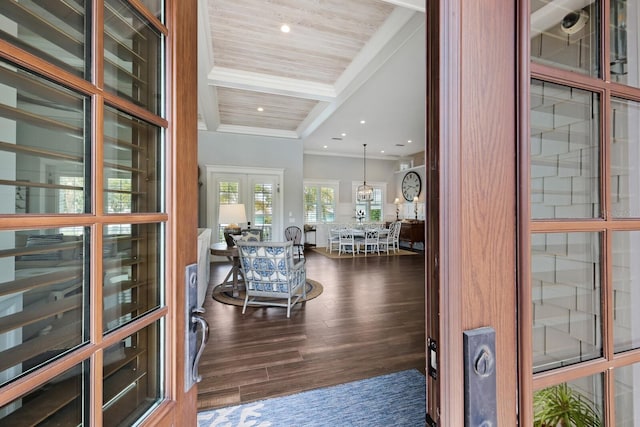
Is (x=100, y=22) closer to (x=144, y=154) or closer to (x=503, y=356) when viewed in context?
(x=144, y=154)

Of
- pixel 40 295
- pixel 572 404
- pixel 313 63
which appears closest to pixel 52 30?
pixel 40 295

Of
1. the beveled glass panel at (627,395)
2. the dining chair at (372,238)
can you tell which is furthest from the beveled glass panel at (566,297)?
the dining chair at (372,238)

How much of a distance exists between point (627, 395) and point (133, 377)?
1234 millimetres

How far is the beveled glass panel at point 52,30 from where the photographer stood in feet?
1.44

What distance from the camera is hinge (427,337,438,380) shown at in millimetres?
489

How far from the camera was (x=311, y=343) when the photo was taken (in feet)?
8.56

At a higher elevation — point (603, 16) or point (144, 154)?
point (603, 16)

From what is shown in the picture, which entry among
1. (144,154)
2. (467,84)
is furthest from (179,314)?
(467,84)

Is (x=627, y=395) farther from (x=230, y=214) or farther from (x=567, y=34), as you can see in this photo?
(x=230, y=214)

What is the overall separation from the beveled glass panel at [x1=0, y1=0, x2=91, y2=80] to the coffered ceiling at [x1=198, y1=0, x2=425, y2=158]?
2488 mm

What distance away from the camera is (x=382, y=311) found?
3.46 m

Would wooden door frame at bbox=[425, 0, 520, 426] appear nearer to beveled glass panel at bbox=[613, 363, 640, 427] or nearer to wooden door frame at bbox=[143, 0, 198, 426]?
beveled glass panel at bbox=[613, 363, 640, 427]

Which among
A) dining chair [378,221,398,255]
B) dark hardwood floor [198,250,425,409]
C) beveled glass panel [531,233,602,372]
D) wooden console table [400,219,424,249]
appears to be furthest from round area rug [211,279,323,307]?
wooden console table [400,219,424,249]

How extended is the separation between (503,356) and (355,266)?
19.4 ft
